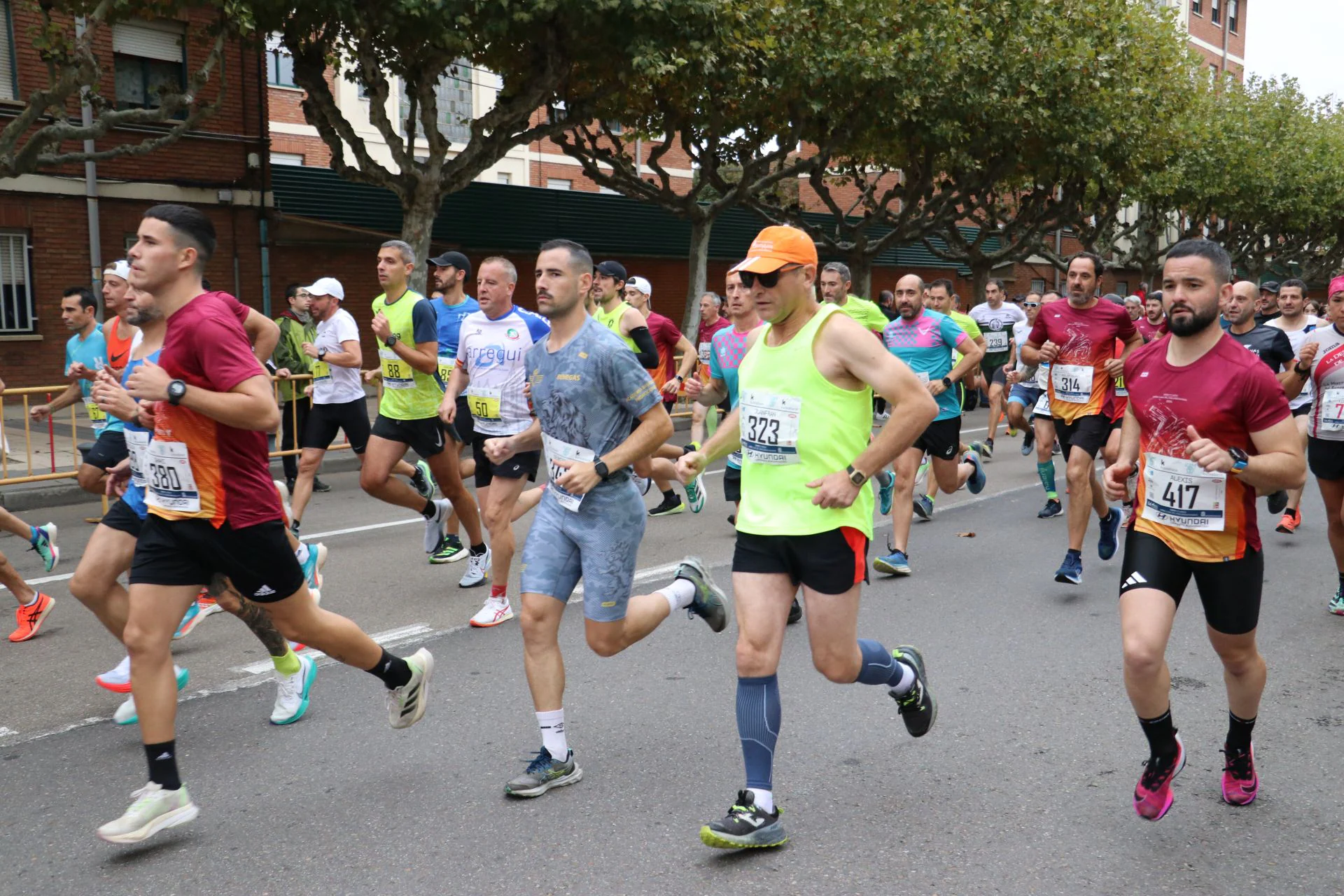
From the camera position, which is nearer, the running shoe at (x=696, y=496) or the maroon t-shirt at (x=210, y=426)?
the maroon t-shirt at (x=210, y=426)

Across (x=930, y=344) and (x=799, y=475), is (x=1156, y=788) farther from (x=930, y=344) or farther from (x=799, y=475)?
(x=930, y=344)

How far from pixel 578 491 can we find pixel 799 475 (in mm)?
787

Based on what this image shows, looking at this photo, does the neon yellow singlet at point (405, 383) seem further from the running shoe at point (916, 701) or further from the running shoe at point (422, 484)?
the running shoe at point (916, 701)

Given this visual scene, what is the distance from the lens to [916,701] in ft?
14.2

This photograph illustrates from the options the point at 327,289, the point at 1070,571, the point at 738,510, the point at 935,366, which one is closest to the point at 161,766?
the point at 738,510

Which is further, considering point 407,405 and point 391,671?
point 407,405

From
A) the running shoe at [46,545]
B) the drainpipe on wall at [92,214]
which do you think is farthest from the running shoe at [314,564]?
the drainpipe on wall at [92,214]

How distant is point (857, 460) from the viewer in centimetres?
371

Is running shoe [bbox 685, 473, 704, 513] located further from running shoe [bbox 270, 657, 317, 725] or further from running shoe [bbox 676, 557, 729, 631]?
running shoe [bbox 270, 657, 317, 725]

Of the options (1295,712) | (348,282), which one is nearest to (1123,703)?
(1295,712)

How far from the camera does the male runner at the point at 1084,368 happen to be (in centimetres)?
760

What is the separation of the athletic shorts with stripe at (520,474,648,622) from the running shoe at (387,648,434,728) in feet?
1.85

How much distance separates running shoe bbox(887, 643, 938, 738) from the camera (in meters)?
4.32

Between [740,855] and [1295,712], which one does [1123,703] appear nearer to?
[1295,712]
